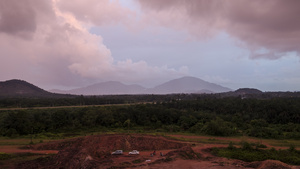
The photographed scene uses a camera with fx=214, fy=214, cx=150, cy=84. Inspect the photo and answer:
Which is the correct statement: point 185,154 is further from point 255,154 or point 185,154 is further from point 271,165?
point 271,165

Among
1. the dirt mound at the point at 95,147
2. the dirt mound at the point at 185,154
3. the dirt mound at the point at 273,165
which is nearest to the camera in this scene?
the dirt mound at the point at 273,165

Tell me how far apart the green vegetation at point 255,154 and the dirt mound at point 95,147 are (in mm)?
6345

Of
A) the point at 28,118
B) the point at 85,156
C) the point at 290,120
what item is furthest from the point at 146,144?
the point at 290,120

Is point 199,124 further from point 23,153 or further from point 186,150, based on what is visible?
point 23,153

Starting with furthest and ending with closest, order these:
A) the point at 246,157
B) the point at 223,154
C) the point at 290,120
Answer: the point at 290,120 < the point at 223,154 < the point at 246,157

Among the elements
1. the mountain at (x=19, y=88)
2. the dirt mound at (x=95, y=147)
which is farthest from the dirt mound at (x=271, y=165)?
the mountain at (x=19, y=88)

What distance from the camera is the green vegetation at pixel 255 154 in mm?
23369

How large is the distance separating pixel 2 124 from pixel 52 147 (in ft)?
62.2

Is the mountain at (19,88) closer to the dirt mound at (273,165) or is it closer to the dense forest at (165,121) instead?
the dense forest at (165,121)

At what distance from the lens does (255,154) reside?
25.0 metres

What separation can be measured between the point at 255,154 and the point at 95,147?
2002 centimetres

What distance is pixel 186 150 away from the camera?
25531 millimetres

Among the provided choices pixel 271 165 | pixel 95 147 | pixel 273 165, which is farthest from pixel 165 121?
pixel 273 165

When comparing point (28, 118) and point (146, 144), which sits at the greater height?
point (28, 118)
